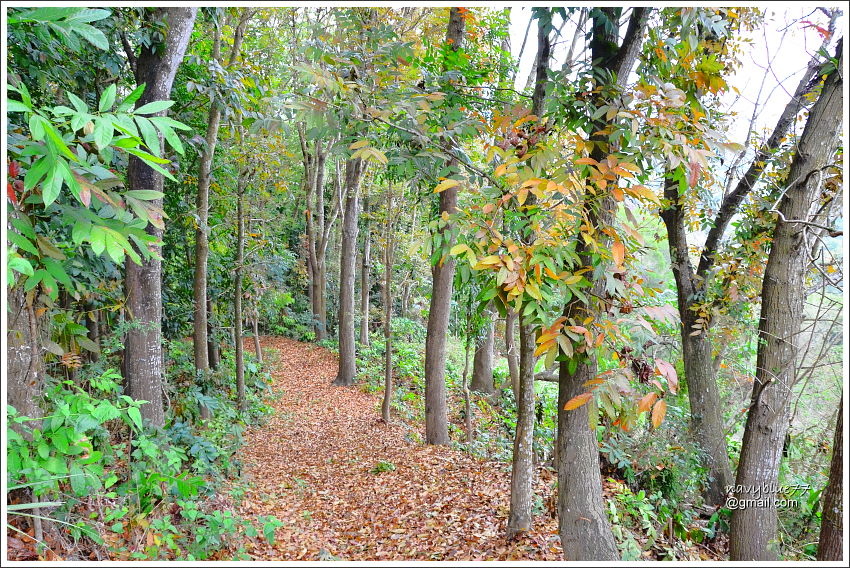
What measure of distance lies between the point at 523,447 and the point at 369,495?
2246 millimetres

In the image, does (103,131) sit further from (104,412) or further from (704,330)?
(704,330)

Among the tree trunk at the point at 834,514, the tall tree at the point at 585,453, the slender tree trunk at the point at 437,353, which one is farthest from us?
the slender tree trunk at the point at 437,353

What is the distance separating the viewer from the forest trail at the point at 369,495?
3.53 meters

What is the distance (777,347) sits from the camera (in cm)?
322

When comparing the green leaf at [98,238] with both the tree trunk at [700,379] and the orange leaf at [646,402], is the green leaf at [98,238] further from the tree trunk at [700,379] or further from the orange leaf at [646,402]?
the tree trunk at [700,379]

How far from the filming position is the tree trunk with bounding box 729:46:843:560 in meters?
3.05

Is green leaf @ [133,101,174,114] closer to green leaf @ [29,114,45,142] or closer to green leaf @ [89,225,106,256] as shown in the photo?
green leaf @ [29,114,45,142]

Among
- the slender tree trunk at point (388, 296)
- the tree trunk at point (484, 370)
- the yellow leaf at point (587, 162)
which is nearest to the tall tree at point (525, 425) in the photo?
the yellow leaf at point (587, 162)

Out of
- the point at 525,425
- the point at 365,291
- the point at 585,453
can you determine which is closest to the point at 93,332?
the point at 525,425

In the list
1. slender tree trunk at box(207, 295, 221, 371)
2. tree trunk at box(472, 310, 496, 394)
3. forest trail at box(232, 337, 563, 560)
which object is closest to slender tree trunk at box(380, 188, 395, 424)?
forest trail at box(232, 337, 563, 560)

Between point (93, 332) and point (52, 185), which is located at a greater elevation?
point (52, 185)

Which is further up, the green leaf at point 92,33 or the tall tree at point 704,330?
the green leaf at point 92,33

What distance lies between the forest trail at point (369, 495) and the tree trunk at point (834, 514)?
1.66 m

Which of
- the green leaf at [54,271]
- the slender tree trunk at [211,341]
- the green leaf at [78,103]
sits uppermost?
the green leaf at [78,103]
